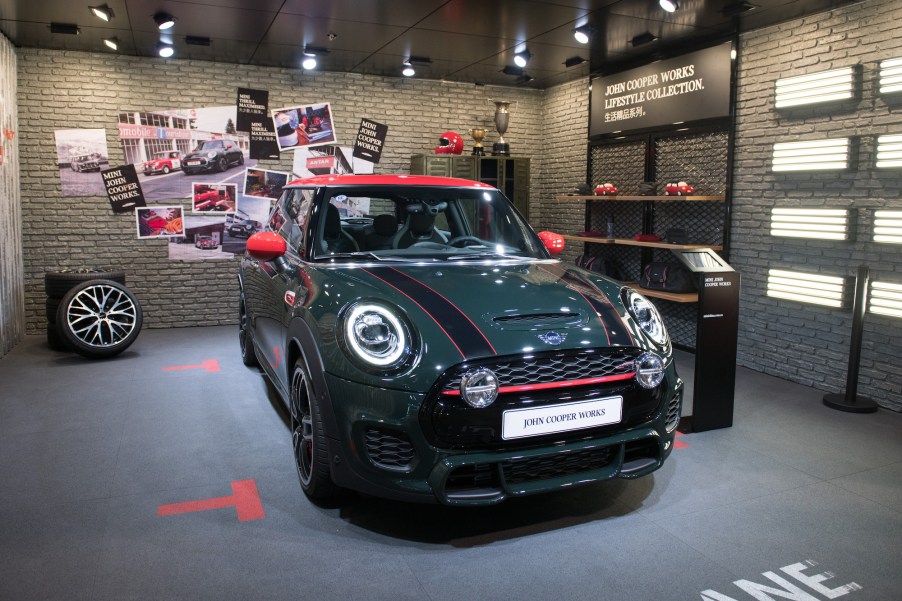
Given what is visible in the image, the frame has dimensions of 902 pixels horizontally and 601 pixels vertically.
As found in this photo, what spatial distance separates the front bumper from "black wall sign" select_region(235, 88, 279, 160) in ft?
18.6

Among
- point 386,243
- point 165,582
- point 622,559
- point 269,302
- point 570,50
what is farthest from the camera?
point 570,50

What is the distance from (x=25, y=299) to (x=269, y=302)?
4534 mm

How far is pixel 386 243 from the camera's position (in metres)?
3.53

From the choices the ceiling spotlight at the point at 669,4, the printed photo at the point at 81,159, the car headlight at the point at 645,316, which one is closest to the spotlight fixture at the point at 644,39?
the ceiling spotlight at the point at 669,4

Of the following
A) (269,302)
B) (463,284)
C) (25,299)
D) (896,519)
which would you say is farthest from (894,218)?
(25,299)

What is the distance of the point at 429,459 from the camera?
235 centimetres

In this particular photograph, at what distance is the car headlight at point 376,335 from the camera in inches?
95.3

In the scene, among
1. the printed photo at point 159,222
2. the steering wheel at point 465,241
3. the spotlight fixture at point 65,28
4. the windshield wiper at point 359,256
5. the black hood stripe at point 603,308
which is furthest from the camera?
the printed photo at point 159,222

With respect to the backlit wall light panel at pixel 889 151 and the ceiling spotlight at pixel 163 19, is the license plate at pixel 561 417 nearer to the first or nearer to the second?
the backlit wall light panel at pixel 889 151

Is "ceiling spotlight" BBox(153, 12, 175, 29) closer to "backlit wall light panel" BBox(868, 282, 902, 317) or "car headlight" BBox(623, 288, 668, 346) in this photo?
"car headlight" BBox(623, 288, 668, 346)

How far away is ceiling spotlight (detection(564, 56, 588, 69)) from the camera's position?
276 inches

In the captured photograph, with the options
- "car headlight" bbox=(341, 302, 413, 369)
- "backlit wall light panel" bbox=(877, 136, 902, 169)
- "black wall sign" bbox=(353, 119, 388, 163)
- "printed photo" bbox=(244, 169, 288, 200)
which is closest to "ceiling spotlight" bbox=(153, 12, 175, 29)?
"printed photo" bbox=(244, 169, 288, 200)

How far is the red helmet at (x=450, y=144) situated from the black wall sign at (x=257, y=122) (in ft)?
6.38

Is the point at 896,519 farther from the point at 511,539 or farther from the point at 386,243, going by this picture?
the point at 386,243
